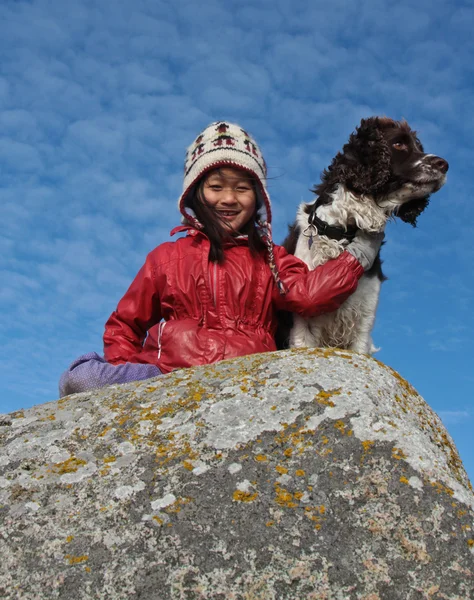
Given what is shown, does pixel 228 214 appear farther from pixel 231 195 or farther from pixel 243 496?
pixel 243 496

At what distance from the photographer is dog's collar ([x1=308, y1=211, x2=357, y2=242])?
5.16 meters

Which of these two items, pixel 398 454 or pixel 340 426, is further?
pixel 340 426

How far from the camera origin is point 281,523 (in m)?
2.25

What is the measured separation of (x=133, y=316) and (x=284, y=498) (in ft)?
9.74

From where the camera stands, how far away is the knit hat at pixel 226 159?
205 inches

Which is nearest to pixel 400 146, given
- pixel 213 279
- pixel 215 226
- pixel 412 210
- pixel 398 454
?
pixel 412 210

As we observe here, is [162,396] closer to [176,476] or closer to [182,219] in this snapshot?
[176,476]

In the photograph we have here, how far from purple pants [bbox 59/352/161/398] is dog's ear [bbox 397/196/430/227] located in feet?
8.51

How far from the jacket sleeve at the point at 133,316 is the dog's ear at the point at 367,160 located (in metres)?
1.91

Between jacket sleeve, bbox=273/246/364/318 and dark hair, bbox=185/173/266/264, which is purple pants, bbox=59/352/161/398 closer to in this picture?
dark hair, bbox=185/173/266/264

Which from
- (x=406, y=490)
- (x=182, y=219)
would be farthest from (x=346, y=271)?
(x=406, y=490)

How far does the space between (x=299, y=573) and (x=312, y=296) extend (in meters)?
2.88

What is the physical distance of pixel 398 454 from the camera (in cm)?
245

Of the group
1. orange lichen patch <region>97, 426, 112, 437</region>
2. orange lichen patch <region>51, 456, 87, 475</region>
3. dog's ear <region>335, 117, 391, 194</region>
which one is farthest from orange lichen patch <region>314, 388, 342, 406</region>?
dog's ear <region>335, 117, 391, 194</region>
